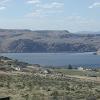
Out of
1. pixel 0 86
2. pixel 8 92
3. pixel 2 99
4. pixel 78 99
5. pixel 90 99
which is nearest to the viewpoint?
pixel 2 99

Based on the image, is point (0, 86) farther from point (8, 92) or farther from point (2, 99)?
point (2, 99)

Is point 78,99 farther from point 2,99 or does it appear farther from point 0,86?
point 0,86

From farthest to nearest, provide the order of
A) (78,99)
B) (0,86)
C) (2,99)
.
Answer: (0,86) < (78,99) < (2,99)

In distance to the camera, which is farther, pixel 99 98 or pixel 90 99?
pixel 99 98

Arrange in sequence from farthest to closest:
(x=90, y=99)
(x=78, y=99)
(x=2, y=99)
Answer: (x=78, y=99) → (x=90, y=99) → (x=2, y=99)

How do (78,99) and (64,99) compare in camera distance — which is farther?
(78,99)

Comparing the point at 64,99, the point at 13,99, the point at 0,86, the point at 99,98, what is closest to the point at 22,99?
the point at 13,99

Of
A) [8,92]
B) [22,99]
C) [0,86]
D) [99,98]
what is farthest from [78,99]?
[0,86]

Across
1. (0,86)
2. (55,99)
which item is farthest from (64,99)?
(0,86)

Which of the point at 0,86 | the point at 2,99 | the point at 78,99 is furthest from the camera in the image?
the point at 0,86
